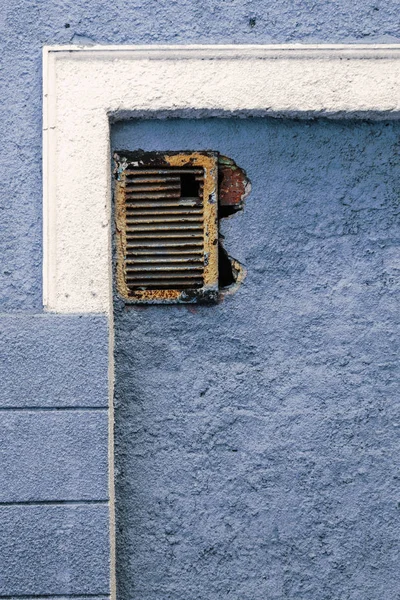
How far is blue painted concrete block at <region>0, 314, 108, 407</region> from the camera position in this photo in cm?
291

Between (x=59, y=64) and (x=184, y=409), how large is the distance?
1423 millimetres

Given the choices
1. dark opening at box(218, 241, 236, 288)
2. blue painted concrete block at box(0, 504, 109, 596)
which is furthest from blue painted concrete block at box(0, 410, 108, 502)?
dark opening at box(218, 241, 236, 288)

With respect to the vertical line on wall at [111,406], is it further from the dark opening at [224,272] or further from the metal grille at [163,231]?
the dark opening at [224,272]

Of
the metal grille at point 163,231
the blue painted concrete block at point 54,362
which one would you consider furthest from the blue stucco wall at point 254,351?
the metal grille at point 163,231

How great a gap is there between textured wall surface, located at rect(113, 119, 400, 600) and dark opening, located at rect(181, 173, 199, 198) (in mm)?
122

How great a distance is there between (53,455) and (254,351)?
0.87 metres

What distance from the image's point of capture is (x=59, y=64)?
300cm

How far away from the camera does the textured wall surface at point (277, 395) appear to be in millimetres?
3049

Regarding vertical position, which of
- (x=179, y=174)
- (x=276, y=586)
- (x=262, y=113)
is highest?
(x=262, y=113)

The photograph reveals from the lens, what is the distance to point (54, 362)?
292cm

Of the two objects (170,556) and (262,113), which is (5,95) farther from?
(170,556)

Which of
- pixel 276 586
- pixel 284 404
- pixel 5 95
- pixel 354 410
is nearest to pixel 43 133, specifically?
pixel 5 95

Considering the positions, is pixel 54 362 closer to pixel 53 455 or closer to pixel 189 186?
pixel 53 455

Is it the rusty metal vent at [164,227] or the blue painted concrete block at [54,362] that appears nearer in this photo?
the blue painted concrete block at [54,362]
